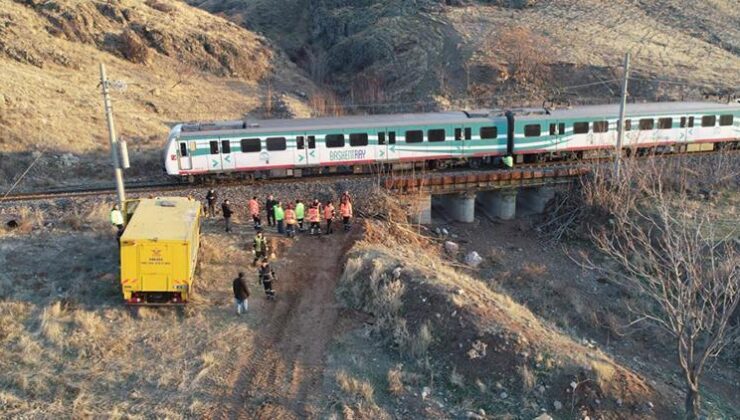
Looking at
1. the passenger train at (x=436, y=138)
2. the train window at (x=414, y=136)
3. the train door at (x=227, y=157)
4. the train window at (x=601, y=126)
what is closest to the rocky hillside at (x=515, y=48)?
the passenger train at (x=436, y=138)

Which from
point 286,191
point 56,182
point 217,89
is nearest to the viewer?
point 286,191

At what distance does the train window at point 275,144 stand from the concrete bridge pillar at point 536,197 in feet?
40.8

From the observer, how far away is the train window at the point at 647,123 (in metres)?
29.5

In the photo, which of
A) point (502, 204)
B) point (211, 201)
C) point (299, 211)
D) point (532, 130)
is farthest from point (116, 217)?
point (532, 130)

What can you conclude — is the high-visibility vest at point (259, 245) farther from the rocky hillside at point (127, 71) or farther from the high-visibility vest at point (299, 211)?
the rocky hillside at point (127, 71)

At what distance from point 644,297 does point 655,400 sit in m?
9.57

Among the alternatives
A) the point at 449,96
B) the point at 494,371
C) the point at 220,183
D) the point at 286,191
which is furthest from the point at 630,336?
the point at 449,96

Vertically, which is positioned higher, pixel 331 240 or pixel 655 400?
pixel 331 240

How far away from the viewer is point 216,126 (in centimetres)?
2603

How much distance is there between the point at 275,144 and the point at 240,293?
37.1ft

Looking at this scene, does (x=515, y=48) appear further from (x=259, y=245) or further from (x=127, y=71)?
(x=259, y=245)

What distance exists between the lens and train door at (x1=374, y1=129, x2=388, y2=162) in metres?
26.9

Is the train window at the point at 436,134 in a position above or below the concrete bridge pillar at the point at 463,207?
above

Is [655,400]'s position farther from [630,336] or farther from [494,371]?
[630,336]
